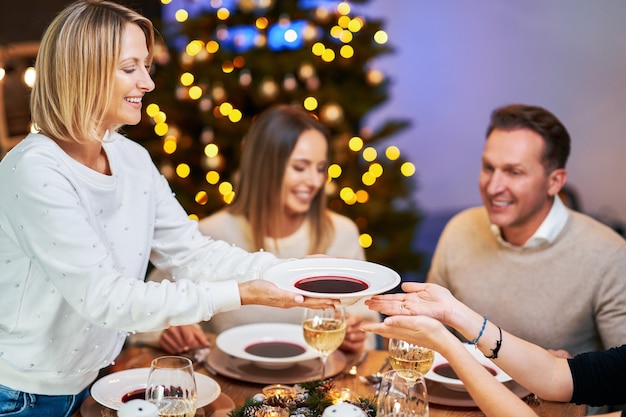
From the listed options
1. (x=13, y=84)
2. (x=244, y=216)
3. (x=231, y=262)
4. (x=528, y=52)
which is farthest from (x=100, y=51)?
(x=528, y=52)

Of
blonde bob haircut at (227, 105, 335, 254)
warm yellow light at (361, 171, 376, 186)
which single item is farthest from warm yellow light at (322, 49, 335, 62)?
blonde bob haircut at (227, 105, 335, 254)

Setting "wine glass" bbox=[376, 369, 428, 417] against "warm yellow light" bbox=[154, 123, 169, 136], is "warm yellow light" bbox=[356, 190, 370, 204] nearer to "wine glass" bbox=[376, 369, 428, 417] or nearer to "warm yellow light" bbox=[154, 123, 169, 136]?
"warm yellow light" bbox=[154, 123, 169, 136]

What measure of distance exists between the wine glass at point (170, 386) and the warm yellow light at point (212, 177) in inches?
108

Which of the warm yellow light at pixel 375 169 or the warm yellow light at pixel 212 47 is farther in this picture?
the warm yellow light at pixel 375 169

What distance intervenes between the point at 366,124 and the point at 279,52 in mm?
1333

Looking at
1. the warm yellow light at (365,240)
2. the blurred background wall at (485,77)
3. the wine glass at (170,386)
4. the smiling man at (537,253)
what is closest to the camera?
the wine glass at (170,386)

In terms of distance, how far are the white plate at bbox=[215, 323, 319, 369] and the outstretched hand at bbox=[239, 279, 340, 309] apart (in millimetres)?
336

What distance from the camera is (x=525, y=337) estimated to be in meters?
2.61

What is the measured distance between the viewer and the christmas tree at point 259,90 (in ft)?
13.6

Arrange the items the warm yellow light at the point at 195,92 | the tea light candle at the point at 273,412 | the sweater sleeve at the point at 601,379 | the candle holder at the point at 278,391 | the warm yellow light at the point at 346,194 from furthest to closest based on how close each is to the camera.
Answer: the warm yellow light at the point at 346,194 < the warm yellow light at the point at 195,92 < the sweater sleeve at the point at 601,379 < the candle holder at the point at 278,391 < the tea light candle at the point at 273,412

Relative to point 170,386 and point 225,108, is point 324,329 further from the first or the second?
point 225,108

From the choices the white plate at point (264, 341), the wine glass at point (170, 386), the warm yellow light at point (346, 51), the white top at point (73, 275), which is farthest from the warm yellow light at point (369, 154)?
the wine glass at point (170, 386)

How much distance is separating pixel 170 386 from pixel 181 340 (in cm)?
76

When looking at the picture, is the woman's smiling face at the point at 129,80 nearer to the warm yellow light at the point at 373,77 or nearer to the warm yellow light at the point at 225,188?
the warm yellow light at the point at 225,188
